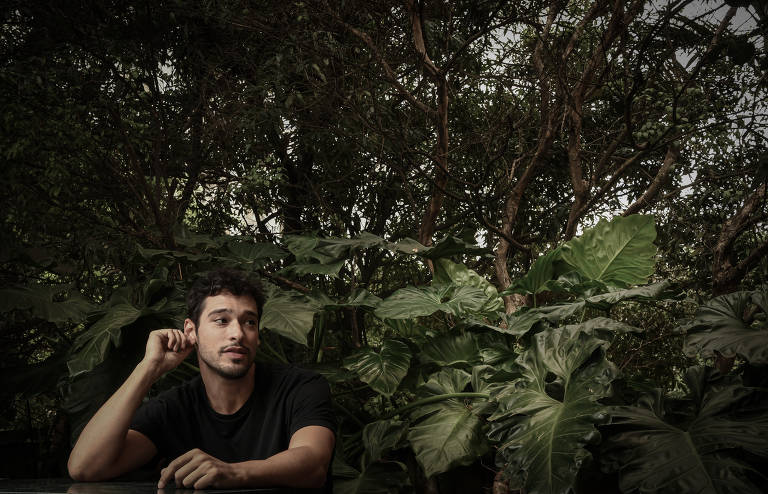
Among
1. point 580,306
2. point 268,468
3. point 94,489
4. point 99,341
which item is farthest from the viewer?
point 580,306

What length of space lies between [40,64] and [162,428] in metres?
2.63

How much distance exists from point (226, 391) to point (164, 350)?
0.64 ft

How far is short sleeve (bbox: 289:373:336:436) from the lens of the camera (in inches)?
65.5

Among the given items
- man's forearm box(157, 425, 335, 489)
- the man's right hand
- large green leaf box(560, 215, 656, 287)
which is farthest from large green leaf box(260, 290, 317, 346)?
large green leaf box(560, 215, 656, 287)

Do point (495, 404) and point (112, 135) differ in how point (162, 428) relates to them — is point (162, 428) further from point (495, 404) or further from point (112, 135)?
point (112, 135)

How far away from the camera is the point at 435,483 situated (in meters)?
2.56

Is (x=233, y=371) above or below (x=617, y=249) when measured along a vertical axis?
below

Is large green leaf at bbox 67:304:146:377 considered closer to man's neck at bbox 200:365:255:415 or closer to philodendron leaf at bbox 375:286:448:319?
man's neck at bbox 200:365:255:415

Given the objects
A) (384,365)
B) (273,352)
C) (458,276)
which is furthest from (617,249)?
(273,352)

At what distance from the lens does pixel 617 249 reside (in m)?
2.87

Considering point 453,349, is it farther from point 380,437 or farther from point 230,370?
point 230,370

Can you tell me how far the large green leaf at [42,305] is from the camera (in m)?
2.44

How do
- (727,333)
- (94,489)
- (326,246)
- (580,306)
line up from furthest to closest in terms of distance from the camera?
(326,246), (580,306), (727,333), (94,489)

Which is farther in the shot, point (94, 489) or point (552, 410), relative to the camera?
point (552, 410)
